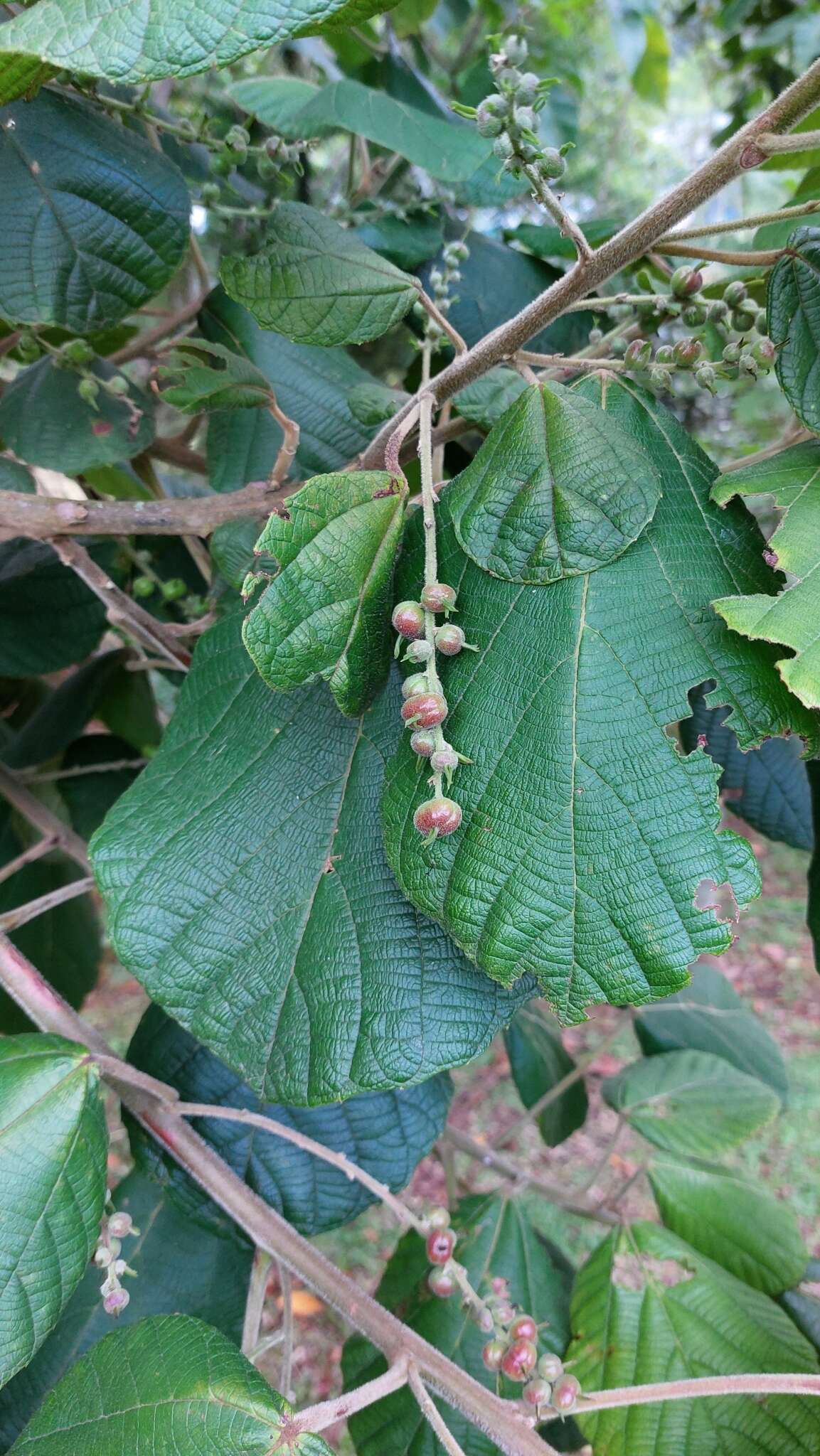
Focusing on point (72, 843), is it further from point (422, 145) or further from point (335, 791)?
point (422, 145)

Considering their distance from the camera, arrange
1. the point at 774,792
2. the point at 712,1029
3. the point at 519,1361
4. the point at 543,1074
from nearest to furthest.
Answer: the point at 519,1361 → the point at 774,792 → the point at 543,1074 → the point at 712,1029

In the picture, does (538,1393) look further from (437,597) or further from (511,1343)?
(437,597)

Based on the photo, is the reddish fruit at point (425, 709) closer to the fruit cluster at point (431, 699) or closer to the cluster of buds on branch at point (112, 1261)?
the fruit cluster at point (431, 699)

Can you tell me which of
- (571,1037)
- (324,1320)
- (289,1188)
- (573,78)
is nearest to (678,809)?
(289,1188)

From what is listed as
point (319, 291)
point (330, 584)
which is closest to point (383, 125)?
point (319, 291)

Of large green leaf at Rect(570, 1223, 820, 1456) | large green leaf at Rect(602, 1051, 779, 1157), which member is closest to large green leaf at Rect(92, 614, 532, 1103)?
large green leaf at Rect(570, 1223, 820, 1456)

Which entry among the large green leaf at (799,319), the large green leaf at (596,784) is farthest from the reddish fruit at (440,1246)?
the large green leaf at (799,319)
